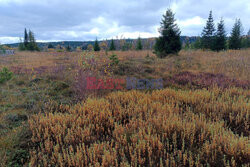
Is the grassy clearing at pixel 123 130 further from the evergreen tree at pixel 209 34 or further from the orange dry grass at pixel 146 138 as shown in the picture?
the evergreen tree at pixel 209 34

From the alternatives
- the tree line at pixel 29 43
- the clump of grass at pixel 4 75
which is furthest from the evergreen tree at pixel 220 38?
the tree line at pixel 29 43

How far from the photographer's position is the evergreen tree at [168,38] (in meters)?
14.4

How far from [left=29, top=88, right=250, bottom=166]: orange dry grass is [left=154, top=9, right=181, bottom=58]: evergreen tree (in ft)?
36.2

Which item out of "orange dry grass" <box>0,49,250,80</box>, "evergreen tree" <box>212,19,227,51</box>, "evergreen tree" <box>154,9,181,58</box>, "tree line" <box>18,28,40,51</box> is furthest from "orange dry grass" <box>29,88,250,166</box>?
"tree line" <box>18,28,40,51</box>

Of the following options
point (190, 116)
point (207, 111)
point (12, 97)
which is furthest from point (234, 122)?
point (12, 97)

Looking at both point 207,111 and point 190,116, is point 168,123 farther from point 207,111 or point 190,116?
point 207,111

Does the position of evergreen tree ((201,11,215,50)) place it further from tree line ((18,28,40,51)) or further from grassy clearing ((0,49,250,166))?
tree line ((18,28,40,51))

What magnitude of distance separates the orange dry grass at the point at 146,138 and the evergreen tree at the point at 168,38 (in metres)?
11.0

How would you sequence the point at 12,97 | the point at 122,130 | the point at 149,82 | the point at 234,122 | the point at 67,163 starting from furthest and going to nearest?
1. the point at 149,82
2. the point at 12,97
3. the point at 234,122
4. the point at 122,130
5. the point at 67,163

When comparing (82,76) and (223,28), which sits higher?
(223,28)

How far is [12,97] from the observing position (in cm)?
521

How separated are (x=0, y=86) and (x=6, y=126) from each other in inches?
161

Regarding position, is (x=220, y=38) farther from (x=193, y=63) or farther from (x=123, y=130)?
(x=123, y=130)

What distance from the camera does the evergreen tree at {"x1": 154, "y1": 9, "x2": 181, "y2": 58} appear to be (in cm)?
1444
